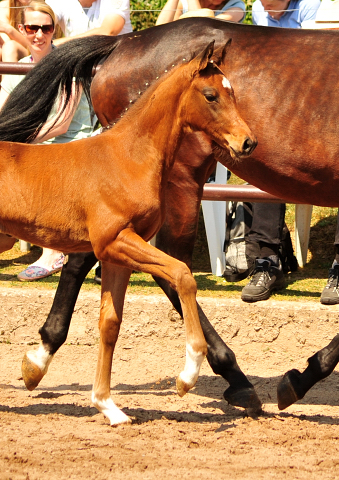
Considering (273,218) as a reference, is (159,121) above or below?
above

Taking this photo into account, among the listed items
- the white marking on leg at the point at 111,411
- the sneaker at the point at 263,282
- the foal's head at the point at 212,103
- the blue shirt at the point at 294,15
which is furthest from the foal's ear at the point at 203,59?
the blue shirt at the point at 294,15

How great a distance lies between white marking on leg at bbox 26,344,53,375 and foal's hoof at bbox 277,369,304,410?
52.1 inches

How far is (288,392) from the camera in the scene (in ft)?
13.0

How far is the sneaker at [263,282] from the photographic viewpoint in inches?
205

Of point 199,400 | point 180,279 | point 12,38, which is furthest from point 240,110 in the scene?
point 12,38

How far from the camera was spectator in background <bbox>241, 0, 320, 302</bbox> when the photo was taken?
5543 mm

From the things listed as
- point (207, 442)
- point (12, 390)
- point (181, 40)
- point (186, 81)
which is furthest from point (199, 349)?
point (181, 40)

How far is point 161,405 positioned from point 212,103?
1771 millimetres

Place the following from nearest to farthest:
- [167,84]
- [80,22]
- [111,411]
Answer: [167,84] → [111,411] → [80,22]

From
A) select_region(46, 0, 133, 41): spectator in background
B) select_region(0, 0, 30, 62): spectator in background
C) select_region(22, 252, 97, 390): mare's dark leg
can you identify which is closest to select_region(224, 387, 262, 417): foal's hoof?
select_region(22, 252, 97, 390): mare's dark leg

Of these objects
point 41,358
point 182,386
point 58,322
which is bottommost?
point 41,358

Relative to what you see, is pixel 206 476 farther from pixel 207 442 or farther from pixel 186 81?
pixel 186 81

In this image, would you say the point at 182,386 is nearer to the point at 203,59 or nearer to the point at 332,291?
the point at 203,59

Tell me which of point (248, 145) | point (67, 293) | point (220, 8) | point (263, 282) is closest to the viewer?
point (248, 145)
